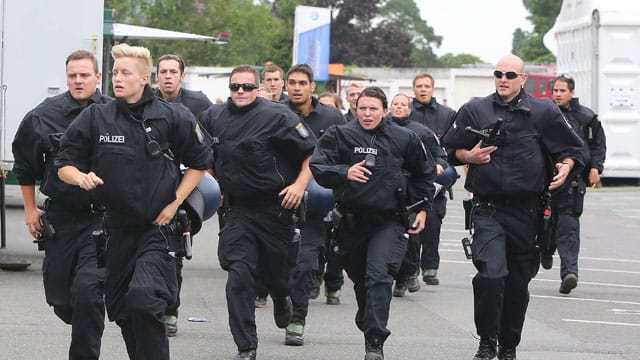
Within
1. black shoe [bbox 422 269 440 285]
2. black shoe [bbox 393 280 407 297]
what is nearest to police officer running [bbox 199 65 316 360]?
black shoe [bbox 393 280 407 297]

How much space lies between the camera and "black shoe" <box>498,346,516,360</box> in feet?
31.0

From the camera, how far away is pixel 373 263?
9.39 metres

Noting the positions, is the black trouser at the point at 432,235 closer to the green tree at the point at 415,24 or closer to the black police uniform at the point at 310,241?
the black police uniform at the point at 310,241

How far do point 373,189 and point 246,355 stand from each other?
4.75 ft

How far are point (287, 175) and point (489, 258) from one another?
5.21ft

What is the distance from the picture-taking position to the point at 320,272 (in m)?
13.1

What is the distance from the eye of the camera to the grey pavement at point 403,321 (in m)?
9.93

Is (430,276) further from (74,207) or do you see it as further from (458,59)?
(458,59)

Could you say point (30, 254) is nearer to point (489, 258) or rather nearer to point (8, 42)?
point (8, 42)

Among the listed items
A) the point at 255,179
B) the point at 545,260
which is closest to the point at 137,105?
the point at 255,179

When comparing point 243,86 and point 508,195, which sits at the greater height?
point 243,86

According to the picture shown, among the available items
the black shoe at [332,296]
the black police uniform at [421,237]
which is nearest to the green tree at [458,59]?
the black police uniform at [421,237]

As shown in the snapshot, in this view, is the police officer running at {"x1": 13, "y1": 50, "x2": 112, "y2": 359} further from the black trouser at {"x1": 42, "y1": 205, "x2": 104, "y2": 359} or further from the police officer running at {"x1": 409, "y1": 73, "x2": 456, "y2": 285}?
the police officer running at {"x1": 409, "y1": 73, "x2": 456, "y2": 285}

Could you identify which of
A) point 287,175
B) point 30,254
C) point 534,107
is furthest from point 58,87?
point 534,107
